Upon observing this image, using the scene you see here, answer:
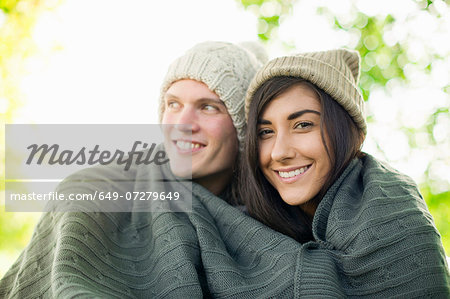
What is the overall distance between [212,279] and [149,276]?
289mm

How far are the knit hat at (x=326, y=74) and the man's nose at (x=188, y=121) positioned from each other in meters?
0.32

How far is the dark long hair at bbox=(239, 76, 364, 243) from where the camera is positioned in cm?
191

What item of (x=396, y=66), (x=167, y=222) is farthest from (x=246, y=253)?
(x=396, y=66)

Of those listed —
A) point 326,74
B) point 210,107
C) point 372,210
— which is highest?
point 210,107

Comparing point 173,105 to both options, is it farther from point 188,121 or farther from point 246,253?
point 246,253

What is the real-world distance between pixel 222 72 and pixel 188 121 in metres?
0.32

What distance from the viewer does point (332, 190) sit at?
6.19ft

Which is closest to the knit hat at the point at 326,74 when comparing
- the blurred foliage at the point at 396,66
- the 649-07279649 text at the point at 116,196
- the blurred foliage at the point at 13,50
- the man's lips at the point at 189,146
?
the man's lips at the point at 189,146

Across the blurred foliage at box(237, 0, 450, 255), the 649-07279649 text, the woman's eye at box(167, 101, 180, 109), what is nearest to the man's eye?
the woman's eye at box(167, 101, 180, 109)

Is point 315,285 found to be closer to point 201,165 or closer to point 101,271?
point 101,271

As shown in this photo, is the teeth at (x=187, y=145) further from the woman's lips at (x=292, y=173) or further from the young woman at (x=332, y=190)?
the woman's lips at (x=292, y=173)

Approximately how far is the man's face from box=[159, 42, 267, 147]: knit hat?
1.7 inches

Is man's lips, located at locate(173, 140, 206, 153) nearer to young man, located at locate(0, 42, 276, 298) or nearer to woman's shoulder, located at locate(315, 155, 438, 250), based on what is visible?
young man, located at locate(0, 42, 276, 298)

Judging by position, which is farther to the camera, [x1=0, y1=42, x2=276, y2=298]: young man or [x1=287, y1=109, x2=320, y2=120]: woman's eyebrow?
[x1=287, y1=109, x2=320, y2=120]: woman's eyebrow
